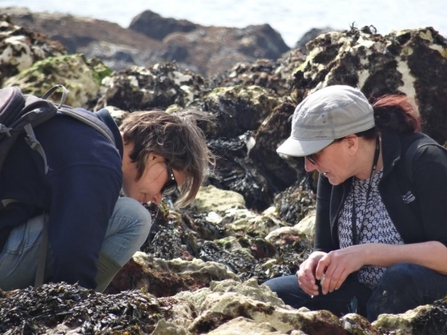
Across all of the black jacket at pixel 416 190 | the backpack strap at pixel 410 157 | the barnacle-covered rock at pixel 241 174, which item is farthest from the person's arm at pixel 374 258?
the barnacle-covered rock at pixel 241 174

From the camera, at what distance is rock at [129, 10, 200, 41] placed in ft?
170

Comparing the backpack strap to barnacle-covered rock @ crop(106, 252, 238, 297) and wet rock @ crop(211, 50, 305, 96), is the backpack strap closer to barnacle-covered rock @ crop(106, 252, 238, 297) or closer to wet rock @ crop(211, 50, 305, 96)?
barnacle-covered rock @ crop(106, 252, 238, 297)

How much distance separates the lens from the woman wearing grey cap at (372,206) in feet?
15.6

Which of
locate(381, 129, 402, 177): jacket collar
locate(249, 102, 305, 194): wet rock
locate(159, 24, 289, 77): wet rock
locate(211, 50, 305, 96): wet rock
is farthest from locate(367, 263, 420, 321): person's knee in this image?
locate(159, 24, 289, 77): wet rock

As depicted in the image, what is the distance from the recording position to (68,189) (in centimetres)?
439

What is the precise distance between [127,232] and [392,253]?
1384 millimetres

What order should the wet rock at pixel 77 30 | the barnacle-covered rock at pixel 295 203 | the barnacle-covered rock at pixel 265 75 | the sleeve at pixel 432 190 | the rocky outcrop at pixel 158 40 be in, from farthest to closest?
1. the wet rock at pixel 77 30
2. the rocky outcrop at pixel 158 40
3. the barnacle-covered rock at pixel 265 75
4. the barnacle-covered rock at pixel 295 203
5. the sleeve at pixel 432 190

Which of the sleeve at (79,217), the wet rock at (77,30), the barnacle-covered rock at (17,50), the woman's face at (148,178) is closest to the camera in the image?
the sleeve at (79,217)

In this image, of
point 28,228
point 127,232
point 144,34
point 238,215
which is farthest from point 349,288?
point 144,34

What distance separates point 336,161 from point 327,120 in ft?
0.81

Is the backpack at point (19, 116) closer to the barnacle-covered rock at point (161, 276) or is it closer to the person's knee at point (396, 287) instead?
the barnacle-covered rock at point (161, 276)

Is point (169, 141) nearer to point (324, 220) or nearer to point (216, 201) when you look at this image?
point (324, 220)

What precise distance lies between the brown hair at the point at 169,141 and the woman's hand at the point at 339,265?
2.89ft

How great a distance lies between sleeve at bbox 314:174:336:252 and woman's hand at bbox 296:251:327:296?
0.35m
